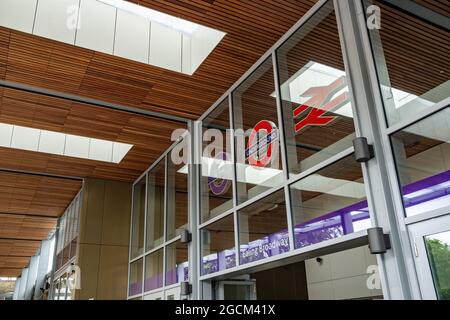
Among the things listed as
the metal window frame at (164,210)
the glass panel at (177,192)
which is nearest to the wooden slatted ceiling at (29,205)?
the metal window frame at (164,210)

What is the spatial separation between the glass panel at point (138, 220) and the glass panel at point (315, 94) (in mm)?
5901

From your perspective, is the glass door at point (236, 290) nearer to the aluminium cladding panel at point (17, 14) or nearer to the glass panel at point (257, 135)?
the glass panel at point (257, 135)

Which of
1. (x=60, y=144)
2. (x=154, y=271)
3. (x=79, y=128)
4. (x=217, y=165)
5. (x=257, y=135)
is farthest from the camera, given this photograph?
(x=60, y=144)

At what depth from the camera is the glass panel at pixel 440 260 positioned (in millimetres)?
3344

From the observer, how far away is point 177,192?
858 centimetres

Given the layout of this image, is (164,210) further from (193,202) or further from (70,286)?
(70,286)

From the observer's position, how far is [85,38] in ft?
19.6

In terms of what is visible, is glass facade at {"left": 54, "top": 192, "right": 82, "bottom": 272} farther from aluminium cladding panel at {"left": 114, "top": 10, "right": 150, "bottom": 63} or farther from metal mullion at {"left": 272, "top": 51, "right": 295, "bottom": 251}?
metal mullion at {"left": 272, "top": 51, "right": 295, "bottom": 251}

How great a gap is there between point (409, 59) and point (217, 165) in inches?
134

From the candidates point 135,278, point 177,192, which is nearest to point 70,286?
point 135,278

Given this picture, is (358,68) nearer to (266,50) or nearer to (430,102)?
(430,102)

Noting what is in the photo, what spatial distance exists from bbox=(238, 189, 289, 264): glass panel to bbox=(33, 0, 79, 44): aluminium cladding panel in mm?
3361
